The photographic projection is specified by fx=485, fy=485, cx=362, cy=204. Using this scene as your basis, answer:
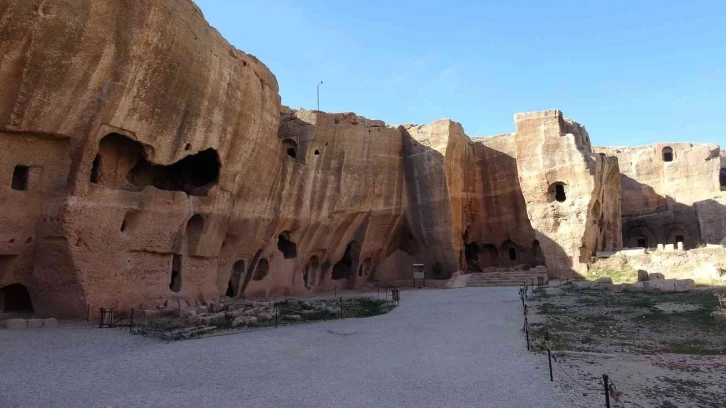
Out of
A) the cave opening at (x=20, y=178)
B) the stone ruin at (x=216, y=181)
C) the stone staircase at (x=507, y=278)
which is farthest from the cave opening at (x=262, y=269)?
the cave opening at (x=20, y=178)

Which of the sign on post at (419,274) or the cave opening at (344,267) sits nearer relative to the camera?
the sign on post at (419,274)

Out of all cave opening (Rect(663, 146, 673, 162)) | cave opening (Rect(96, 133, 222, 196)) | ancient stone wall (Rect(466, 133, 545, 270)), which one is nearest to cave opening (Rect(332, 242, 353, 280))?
ancient stone wall (Rect(466, 133, 545, 270))

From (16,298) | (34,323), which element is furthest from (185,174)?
(34,323)

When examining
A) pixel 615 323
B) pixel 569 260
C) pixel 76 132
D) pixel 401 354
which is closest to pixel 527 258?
pixel 569 260

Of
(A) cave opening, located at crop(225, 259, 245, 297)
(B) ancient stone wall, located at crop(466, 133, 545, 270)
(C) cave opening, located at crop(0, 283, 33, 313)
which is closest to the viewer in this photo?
(C) cave opening, located at crop(0, 283, 33, 313)

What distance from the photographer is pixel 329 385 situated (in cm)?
727

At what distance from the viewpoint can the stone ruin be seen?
1304 centimetres

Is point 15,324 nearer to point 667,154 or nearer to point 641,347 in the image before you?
point 641,347

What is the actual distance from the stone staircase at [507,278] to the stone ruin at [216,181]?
1101mm

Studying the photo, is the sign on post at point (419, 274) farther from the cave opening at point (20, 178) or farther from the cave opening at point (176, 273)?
the cave opening at point (20, 178)

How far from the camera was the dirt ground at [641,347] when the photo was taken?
6348 mm

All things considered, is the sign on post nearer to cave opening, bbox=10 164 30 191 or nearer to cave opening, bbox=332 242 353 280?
cave opening, bbox=332 242 353 280

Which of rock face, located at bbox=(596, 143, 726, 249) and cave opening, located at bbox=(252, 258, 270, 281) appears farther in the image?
rock face, located at bbox=(596, 143, 726, 249)

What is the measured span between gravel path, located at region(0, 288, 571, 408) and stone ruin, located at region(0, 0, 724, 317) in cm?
329
